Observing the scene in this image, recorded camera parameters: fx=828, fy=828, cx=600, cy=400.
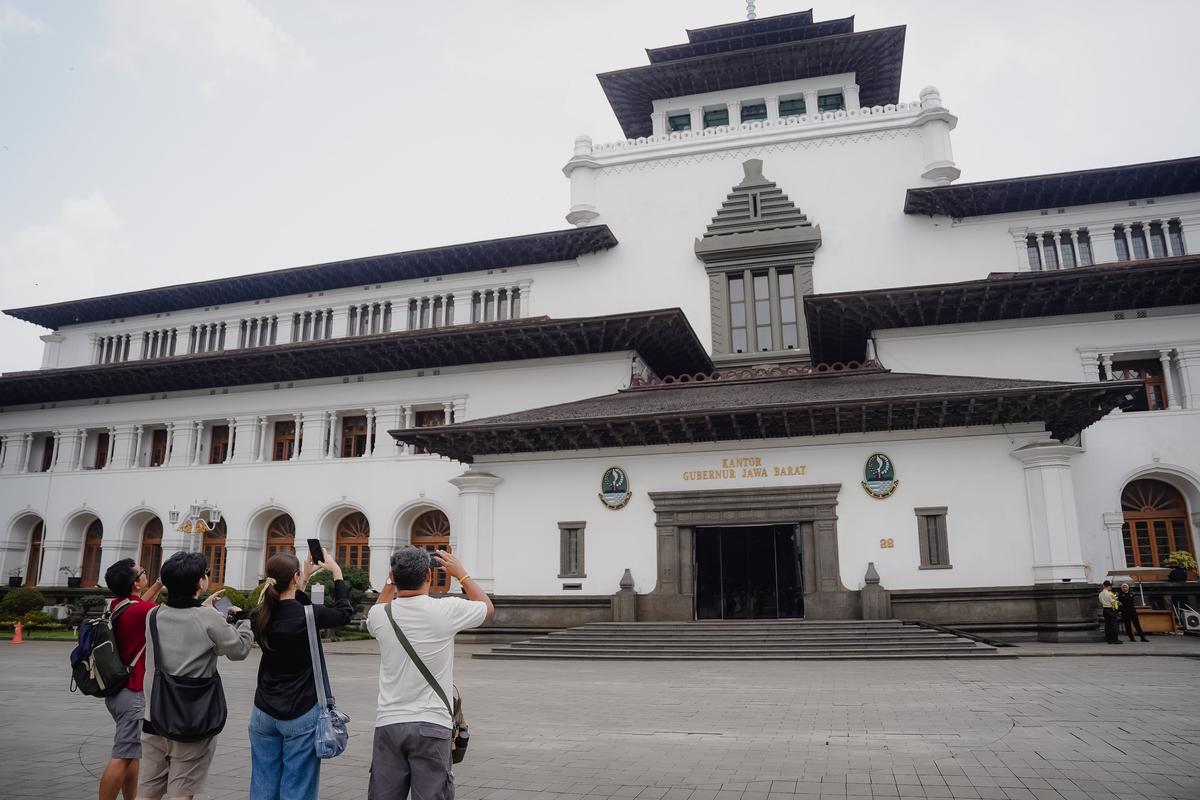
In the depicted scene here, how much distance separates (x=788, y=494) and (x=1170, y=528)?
1138cm

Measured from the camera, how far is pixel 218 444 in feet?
109

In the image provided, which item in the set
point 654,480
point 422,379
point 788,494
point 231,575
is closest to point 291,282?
point 422,379

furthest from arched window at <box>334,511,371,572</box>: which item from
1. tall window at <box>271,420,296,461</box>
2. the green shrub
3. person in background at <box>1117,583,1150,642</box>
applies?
person in background at <box>1117,583,1150,642</box>

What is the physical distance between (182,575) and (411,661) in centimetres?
177

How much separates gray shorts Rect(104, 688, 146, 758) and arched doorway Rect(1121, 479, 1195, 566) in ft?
80.7

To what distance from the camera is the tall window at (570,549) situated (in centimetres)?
2239

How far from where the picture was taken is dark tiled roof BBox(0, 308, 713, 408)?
1037 inches

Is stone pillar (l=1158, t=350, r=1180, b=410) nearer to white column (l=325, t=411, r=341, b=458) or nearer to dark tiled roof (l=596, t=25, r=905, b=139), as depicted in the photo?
dark tiled roof (l=596, t=25, r=905, b=139)

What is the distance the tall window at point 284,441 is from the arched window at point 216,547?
10.4ft

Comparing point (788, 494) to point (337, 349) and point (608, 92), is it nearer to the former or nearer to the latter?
point (337, 349)

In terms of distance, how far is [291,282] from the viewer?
3375 cm

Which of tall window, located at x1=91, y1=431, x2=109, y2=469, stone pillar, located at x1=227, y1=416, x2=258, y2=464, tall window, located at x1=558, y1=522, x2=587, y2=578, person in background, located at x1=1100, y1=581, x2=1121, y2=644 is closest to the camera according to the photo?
person in background, located at x1=1100, y1=581, x2=1121, y2=644

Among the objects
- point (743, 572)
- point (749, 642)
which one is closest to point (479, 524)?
point (743, 572)

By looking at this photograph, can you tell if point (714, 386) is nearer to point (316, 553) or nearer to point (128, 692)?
point (128, 692)
